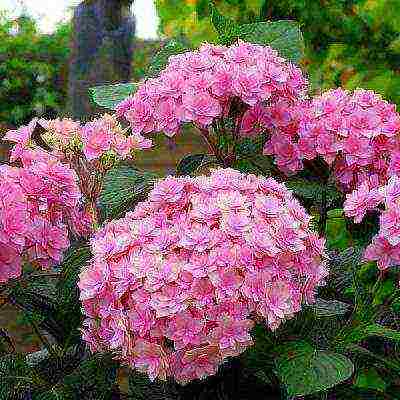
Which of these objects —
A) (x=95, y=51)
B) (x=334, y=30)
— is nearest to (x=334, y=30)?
(x=334, y=30)

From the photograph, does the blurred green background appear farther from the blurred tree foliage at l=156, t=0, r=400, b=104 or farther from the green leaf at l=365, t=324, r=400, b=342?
the green leaf at l=365, t=324, r=400, b=342

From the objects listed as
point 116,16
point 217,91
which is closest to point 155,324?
point 217,91

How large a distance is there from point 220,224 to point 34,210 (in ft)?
0.86

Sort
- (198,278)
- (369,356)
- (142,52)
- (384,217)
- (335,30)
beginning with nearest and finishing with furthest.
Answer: (198,278), (384,217), (369,356), (335,30), (142,52)

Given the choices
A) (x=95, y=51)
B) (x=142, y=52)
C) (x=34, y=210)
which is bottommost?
(x=142, y=52)

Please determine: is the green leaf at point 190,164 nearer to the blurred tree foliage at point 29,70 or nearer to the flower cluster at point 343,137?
the flower cluster at point 343,137

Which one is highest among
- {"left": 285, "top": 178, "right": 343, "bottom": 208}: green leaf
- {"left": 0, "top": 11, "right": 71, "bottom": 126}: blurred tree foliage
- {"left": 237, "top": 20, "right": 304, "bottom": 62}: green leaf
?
{"left": 237, "top": 20, "right": 304, "bottom": 62}: green leaf

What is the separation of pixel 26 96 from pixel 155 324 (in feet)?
16.9

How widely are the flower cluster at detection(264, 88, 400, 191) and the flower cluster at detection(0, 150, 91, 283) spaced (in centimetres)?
30

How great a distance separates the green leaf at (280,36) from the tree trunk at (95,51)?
1733mm

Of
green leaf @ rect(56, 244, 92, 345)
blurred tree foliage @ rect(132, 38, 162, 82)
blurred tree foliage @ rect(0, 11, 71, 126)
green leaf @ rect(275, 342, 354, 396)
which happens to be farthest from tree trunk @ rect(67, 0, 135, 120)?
blurred tree foliage @ rect(132, 38, 162, 82)

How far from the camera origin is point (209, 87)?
3.56ft

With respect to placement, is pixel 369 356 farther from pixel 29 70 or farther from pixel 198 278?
pixel 29 70

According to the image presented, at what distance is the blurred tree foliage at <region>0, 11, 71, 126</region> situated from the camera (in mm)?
5633
